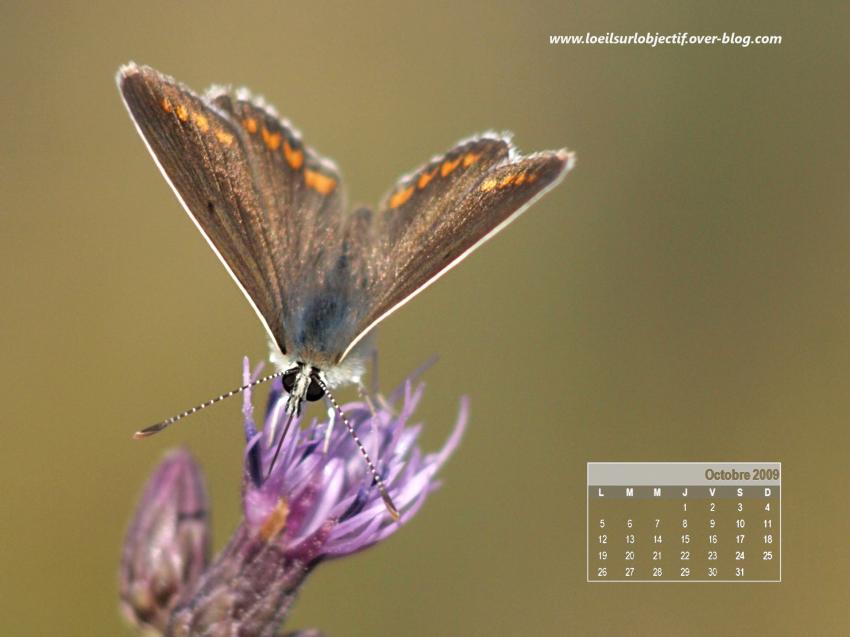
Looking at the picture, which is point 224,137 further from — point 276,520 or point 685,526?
point 685,526

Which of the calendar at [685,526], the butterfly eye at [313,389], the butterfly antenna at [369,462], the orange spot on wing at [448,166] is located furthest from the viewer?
the calendar at [685,526]

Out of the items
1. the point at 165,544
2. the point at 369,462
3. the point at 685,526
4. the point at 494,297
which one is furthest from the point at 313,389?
the point at 494,297

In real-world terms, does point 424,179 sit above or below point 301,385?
above

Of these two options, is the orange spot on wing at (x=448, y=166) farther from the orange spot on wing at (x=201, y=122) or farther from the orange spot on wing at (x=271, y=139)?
the orange spot on wing at (x=201, y=122)

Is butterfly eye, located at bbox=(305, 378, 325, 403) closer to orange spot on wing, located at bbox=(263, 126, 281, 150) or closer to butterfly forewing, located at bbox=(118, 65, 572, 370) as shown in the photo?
butterfly forewing, located at bbox=(118, 65, 572, 370)

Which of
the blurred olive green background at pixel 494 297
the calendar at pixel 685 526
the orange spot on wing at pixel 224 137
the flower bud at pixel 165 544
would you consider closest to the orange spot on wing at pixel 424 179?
the orange spot on wing at pixel 224 137
